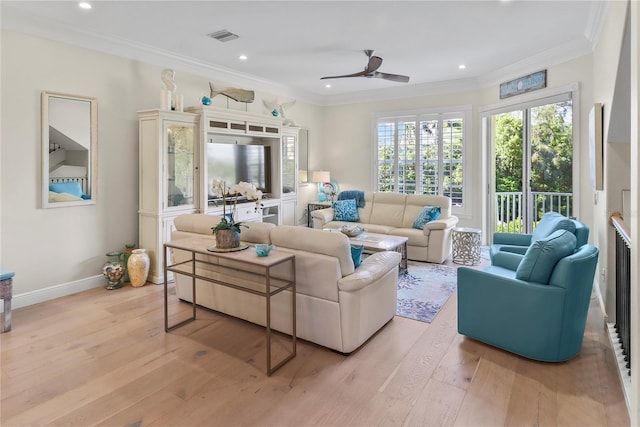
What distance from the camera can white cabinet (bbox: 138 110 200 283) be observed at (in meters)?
4.45

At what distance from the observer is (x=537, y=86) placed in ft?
17.1

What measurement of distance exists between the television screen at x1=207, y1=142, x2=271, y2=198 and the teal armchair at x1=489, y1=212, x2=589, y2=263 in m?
3.35

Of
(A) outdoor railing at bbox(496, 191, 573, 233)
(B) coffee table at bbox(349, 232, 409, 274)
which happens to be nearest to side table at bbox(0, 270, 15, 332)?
(B) coffee table at bbox(349, 232, 409, 274)

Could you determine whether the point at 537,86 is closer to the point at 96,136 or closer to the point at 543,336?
the point at 543,336

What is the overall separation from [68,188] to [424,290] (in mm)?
4101

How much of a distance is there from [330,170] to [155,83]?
4156mm

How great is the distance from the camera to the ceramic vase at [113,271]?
4.25m

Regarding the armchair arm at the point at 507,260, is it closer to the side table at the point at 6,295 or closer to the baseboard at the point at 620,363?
the baseboard at the point at 620,363

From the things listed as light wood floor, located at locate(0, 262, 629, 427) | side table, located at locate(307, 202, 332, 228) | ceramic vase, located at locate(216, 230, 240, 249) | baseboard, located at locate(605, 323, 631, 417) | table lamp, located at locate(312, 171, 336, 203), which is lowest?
light wood floor, located at locate(0, 262, 629, 427)

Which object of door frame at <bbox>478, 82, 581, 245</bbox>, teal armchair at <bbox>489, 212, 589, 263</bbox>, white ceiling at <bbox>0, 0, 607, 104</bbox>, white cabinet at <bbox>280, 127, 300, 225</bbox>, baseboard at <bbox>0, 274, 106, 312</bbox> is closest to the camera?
teal armchair at <bbox>489, 212, 589, 263</bbox>

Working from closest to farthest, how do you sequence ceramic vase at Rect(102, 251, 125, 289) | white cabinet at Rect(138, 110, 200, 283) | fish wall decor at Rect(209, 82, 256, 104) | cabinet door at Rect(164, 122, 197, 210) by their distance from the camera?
ceramic vase at Rect(102, 251, 125, 289) < white cabinet at Rect(138, 110, 200, 283) < cabinet door at Rect(164, 122, 197, 210) < fish wall decor at Rect(209, 82, 256, 104)

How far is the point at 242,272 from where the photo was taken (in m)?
3.20

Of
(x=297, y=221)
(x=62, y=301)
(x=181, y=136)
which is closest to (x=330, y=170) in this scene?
(x=297, y=221)

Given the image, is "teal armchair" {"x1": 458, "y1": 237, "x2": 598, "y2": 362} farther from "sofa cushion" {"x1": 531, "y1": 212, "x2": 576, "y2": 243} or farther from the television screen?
→ the television screen
